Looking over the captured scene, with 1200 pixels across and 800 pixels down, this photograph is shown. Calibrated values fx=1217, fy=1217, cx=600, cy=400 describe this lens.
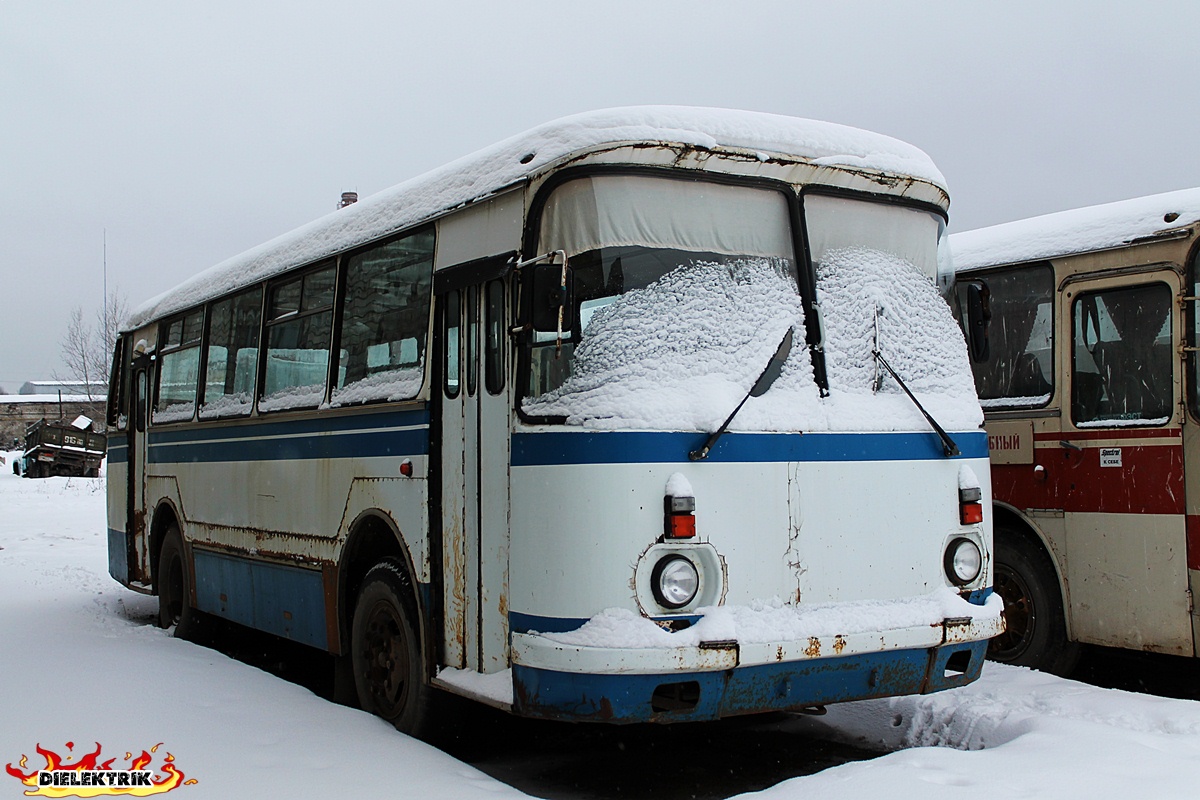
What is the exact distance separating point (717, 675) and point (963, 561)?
142cm

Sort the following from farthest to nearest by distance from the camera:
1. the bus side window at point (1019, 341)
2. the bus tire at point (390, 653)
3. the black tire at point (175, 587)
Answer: the black tire at point (175, 587) < the bus side window at point (1019, 341) < the bus tire at point (390, 653)

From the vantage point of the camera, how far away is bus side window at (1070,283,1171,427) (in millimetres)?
6723

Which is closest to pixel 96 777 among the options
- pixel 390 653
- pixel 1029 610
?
pixel 390 653

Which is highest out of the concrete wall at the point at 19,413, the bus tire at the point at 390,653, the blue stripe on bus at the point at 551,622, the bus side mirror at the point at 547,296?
the concrete wall at the point at 19,413

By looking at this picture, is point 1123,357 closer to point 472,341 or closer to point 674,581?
point 674,581

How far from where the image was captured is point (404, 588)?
612cm

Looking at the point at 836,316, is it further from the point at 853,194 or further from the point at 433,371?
the point at 433,371

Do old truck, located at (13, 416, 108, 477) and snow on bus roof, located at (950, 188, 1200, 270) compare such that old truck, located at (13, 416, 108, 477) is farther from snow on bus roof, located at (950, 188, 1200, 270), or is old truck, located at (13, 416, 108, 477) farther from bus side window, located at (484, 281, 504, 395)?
bus side window, located at (484, 281, 504, 395)

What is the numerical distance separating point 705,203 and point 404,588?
8.16 feet

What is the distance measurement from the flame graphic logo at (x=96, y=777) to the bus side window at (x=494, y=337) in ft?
6.72

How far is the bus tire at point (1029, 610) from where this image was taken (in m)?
7.23

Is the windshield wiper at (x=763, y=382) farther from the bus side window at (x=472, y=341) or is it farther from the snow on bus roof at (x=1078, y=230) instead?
the snow on bus roof at (x=1078, y=230)

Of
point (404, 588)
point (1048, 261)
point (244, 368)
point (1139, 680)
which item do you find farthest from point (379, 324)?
point (1139, 680)

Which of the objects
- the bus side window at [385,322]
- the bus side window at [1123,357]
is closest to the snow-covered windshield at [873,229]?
the bus side window at [1123,357]
